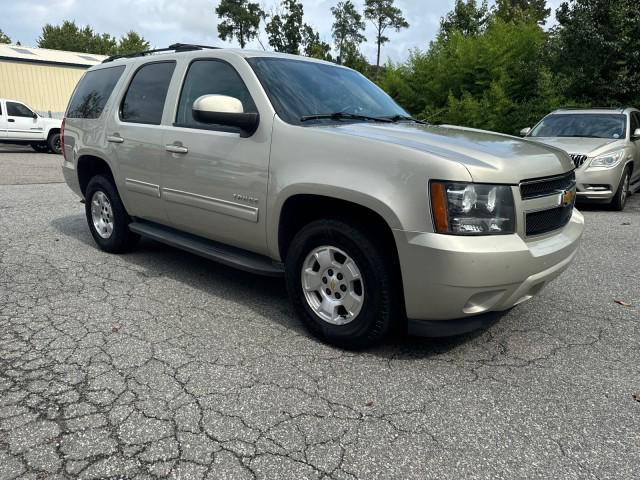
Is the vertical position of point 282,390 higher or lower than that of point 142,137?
lower

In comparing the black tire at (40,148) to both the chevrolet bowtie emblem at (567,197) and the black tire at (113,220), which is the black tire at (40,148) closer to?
the black tire at (113,220)

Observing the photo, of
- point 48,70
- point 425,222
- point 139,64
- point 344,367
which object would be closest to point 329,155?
point 425,222

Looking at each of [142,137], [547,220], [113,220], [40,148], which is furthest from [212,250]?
[40,148]

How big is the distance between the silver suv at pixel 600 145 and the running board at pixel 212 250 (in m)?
5.55

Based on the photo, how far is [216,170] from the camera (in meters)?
3.76

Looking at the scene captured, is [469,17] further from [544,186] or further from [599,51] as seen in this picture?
[544,186]

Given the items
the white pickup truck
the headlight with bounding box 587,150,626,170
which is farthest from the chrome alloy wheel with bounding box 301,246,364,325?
the white pickup truck

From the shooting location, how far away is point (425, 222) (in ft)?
8.98

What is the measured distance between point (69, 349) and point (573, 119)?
895 cm

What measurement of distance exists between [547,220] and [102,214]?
420 centimetres

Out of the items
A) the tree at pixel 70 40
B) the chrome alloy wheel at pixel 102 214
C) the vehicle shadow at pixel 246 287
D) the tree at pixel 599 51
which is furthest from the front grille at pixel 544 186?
the tree at pixel 70 40

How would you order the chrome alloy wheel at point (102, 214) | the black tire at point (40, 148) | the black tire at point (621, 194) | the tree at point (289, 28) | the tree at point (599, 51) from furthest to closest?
1. the tree at point (289, 28)
2. the black tire at point (40, 148)
3. the tree at point (599, 51)
4. the black tire at point (621, 194)
5. the chrome alloy wheel at point (102, 214)

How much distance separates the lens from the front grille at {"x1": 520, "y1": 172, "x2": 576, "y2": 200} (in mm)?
2912

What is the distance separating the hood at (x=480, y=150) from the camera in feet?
9.09
